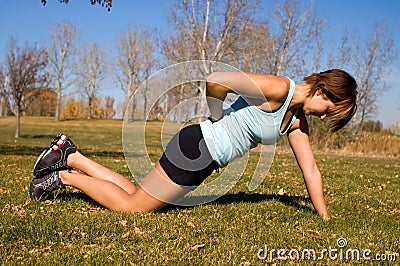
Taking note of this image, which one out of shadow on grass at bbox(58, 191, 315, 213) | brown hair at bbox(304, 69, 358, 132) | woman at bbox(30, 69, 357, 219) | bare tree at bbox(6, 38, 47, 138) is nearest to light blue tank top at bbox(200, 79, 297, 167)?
woman at bbox(30, 69, 357, 219)

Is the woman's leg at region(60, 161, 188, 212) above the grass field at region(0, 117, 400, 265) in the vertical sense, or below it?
above

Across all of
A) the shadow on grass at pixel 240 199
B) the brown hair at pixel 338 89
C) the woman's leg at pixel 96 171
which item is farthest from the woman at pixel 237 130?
the shadow on grass at pixel 240 199

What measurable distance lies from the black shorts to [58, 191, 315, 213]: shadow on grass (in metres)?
0.68

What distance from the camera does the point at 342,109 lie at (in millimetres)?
3941

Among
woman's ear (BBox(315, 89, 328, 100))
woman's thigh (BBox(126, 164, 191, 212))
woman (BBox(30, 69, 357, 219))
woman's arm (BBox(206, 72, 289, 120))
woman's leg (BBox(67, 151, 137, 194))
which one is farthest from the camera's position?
woman's leg (BBox(67, 151, 137, 194))

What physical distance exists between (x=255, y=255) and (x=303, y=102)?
157 centimetres

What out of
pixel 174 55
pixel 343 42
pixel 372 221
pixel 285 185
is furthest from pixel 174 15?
pixel 372 221

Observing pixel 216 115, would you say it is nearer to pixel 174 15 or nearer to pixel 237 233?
pixel 237 233

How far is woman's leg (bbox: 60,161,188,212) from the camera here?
416cm

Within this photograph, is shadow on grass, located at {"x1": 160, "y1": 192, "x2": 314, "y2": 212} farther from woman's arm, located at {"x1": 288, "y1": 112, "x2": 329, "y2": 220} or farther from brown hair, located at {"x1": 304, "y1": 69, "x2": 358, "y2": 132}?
brown hair, located at {"x1": 304, "y1": 69, "x2": 358, "y2": 132}

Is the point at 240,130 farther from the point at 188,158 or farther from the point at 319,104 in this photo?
the point at 319,104

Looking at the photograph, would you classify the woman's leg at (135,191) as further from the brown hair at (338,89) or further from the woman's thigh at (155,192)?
the brown hair at (338,89)

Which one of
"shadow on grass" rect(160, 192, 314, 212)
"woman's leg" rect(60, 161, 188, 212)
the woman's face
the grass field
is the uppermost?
the woman's face

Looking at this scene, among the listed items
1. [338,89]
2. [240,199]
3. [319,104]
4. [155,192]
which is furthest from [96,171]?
[338,89]
